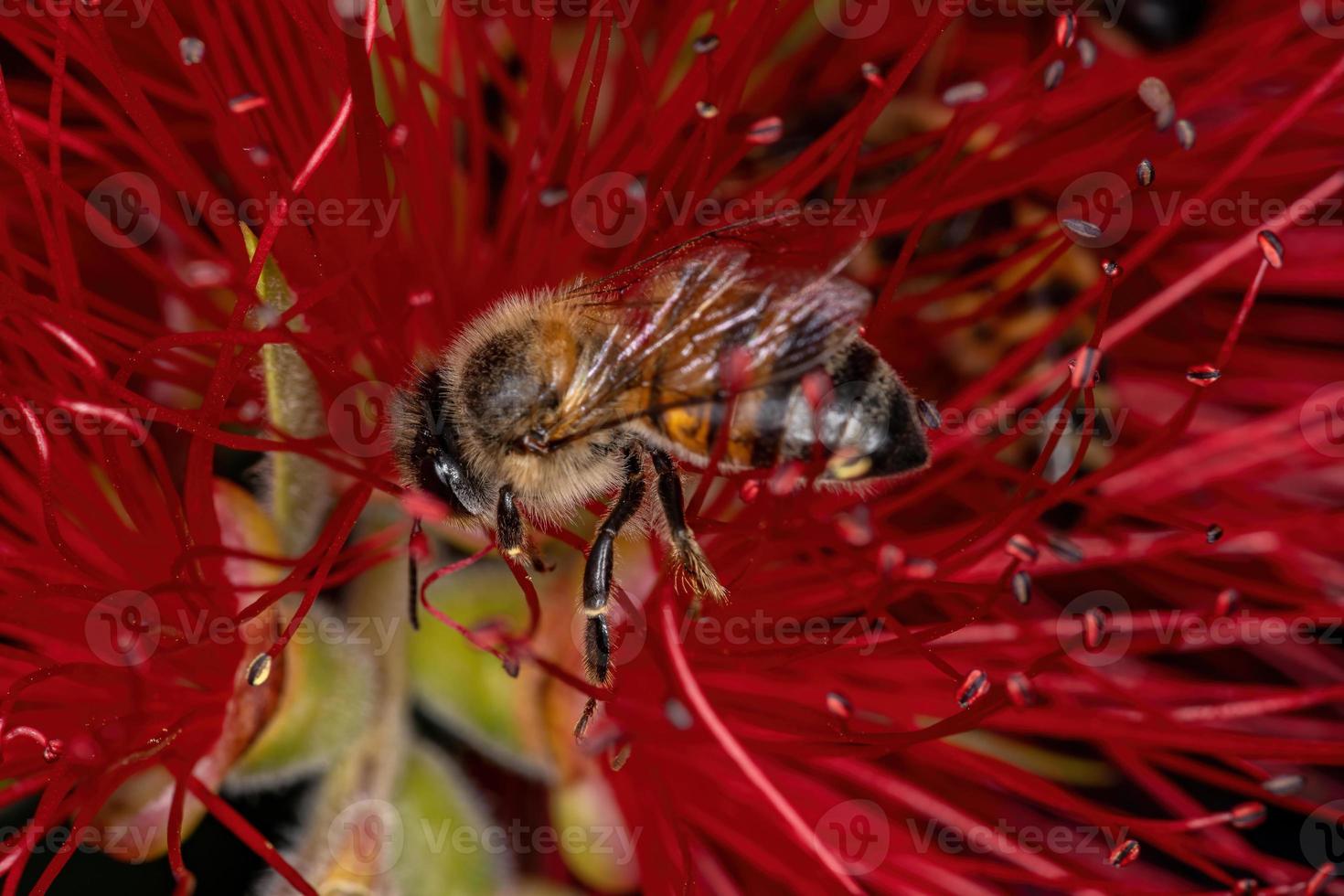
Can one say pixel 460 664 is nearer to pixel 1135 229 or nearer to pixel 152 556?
pixel 152 556

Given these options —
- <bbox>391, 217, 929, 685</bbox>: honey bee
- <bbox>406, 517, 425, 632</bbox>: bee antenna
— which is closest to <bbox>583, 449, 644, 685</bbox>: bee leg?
<bbox>391, 217, 929, 685</bbox>: honey bee

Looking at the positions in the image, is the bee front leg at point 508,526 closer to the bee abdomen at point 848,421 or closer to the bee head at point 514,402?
the bee head at point 514,402

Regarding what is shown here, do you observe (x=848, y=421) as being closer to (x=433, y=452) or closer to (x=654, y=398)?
(x=654, y=398)

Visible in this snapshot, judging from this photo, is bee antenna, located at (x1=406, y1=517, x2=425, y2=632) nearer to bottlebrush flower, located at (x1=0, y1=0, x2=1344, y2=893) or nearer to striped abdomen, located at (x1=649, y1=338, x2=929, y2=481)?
bottlebrush flower, located at (x1=0, y1=0, x2=1344, y2=893)

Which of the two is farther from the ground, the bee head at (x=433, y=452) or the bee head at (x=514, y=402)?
the bee head at (x=514, y=402)

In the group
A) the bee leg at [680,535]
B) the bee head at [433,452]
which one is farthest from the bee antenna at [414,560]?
the bee leg at [680,535]

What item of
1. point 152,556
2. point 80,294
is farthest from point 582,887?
point 80,294
